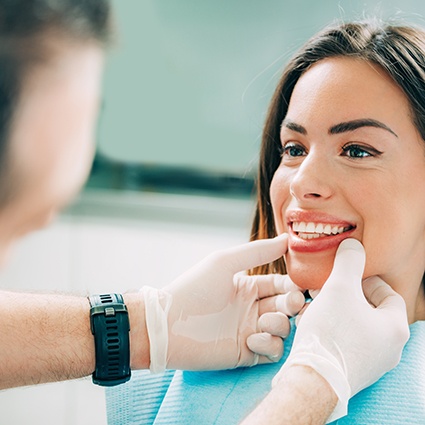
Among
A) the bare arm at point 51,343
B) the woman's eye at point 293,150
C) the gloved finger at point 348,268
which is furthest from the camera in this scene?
the woman's eye at point 293,150

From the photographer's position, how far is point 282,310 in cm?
159

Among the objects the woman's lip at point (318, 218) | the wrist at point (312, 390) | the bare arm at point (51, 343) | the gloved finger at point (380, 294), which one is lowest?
the bare arm at point (51, 343)

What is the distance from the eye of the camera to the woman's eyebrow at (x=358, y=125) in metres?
1.49

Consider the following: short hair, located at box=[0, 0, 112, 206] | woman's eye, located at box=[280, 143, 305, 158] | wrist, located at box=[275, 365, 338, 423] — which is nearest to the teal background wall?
woman's eye, located at box=[280, 143, 305, 158]

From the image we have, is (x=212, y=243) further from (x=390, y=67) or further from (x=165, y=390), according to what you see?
(x=390, y=67)

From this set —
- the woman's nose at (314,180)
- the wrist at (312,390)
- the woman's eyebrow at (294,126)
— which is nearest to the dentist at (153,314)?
the wrist at (312,390)

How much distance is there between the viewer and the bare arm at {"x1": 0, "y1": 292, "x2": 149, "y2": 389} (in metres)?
1.51

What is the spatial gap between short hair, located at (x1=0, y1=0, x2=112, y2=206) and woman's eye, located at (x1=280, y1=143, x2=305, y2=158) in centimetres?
92

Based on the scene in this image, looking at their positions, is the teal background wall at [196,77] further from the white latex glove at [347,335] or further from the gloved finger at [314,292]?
the white latex glove at [347,335]

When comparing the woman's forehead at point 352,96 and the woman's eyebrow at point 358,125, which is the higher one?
the woman's forehead at point 352,96

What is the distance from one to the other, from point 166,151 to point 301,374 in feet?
6.02

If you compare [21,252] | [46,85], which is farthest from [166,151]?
[46,85]

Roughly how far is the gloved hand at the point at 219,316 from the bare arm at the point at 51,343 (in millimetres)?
38

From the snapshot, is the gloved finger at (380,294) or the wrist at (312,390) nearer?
the wrist at (312,390)
